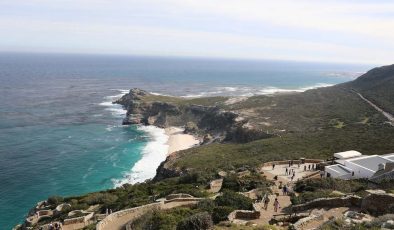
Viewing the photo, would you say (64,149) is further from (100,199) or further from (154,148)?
(100,199)

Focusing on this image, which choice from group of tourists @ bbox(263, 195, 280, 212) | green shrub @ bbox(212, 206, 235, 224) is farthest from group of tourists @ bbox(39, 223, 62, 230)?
group of tourists @ bbox(263, 195, 280, 212)

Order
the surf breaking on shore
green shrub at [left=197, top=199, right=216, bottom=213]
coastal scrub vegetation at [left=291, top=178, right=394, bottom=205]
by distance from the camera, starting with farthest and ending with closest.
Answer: the surf breaking on shore, coastal scrub vegetation at [left=291, top=178, right=394, bottom=205], green shrub at [left=197, top=199, right=216, bottom=213]

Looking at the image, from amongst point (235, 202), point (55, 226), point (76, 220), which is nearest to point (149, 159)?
point (76, 220)

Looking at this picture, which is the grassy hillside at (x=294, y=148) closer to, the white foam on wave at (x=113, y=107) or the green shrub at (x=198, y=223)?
the green shrub at (x=198, y=223)

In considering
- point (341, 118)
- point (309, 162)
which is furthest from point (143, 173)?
point (341, 118)

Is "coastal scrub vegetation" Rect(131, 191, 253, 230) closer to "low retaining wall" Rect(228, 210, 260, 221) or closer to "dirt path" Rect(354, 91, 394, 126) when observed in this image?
"low retaining wall" Rect(228, 210, 260, 221)

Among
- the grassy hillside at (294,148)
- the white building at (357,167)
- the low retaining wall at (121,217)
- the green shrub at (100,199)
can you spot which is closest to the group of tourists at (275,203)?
the low retaining wall at (121,217)
